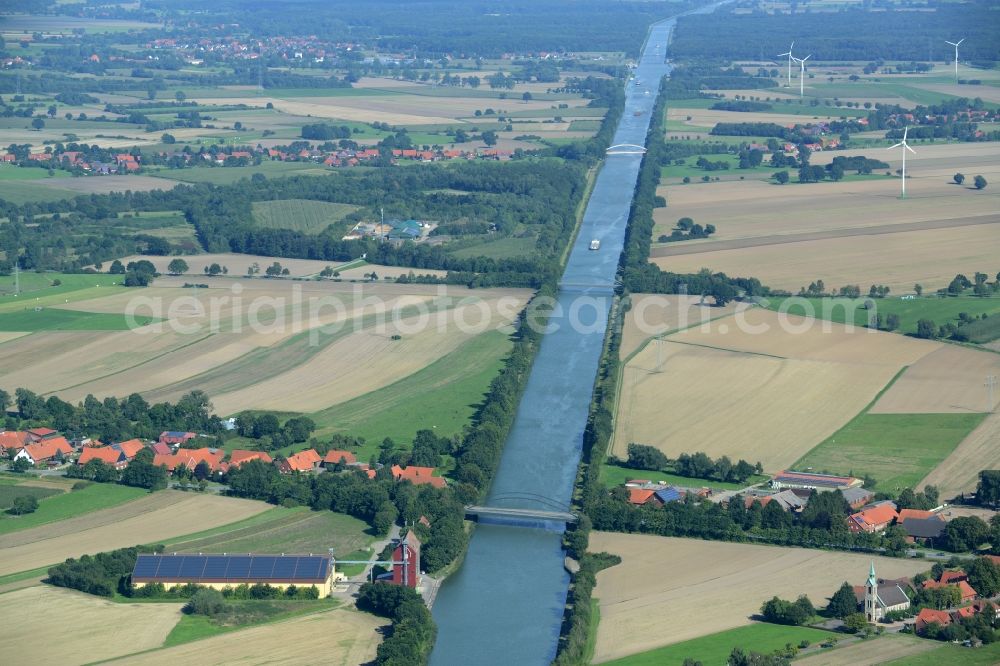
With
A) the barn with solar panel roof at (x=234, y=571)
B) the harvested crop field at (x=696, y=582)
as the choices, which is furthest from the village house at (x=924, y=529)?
the barn with solar panel roof at (x=234, y=571)

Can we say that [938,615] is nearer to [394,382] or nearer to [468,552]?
[468,552]

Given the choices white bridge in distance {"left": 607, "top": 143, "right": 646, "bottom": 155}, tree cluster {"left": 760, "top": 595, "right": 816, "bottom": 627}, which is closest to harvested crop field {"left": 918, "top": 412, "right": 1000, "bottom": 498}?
tree cluster {"left": 760, "top": 595, "right": 816, "bottom": 627}

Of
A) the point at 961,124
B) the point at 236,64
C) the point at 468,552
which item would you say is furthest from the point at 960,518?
the point at 236,64

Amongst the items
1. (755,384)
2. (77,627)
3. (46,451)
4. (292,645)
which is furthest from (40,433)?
(755,384)

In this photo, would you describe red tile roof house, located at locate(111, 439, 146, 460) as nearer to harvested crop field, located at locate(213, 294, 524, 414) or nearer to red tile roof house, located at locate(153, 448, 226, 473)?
red tile roof house, located at locate(153, 448, 226, 473)

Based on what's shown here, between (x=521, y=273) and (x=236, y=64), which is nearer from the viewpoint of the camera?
(x=521, y=273)

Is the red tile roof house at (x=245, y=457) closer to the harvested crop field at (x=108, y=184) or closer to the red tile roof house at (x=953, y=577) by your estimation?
the red tile roof house at (x=953, y=577)

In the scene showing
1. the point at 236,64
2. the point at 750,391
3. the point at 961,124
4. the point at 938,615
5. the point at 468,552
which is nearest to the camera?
the point at 938,615
